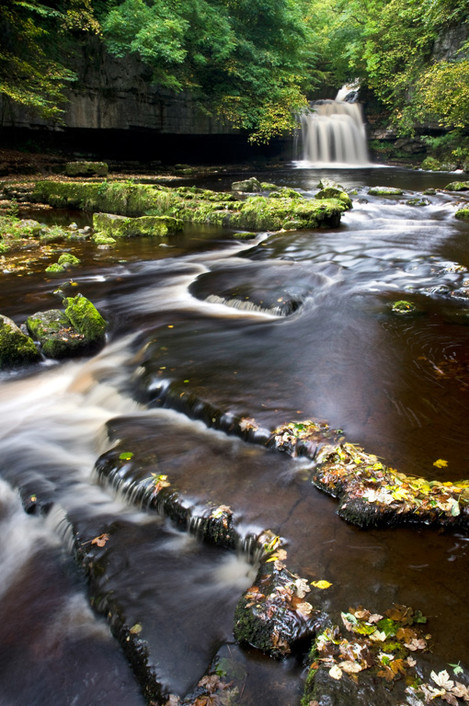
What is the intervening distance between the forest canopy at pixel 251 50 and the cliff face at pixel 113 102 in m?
0.58

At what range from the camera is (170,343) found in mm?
5543

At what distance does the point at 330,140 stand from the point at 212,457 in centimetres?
3412

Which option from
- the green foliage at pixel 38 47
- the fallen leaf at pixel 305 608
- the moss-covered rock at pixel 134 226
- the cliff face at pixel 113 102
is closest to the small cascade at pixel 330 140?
the cliff face at pixel 113 102

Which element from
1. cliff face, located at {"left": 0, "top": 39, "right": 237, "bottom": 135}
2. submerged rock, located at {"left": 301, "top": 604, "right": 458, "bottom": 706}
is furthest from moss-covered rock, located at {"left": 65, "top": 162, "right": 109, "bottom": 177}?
submerged rock, located at {"left": 301, "top": 604, "right": 458, "bottom": 706}

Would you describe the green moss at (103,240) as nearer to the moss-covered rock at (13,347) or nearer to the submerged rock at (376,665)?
the moss-covered rock at (13,347)

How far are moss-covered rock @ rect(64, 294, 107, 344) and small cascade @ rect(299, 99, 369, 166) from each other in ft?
100

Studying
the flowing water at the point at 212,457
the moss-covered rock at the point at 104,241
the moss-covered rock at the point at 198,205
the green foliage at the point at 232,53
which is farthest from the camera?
the green foliage at the point at 232,53

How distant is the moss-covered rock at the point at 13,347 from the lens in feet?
16.6

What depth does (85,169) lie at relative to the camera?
19.8 meters

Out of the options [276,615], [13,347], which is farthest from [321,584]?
[13,347]

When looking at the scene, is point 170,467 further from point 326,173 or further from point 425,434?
point 326,173

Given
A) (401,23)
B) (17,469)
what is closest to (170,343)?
(17,469)

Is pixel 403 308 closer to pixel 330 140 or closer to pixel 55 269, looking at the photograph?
pixel 55 269

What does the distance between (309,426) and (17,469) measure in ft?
8.36
